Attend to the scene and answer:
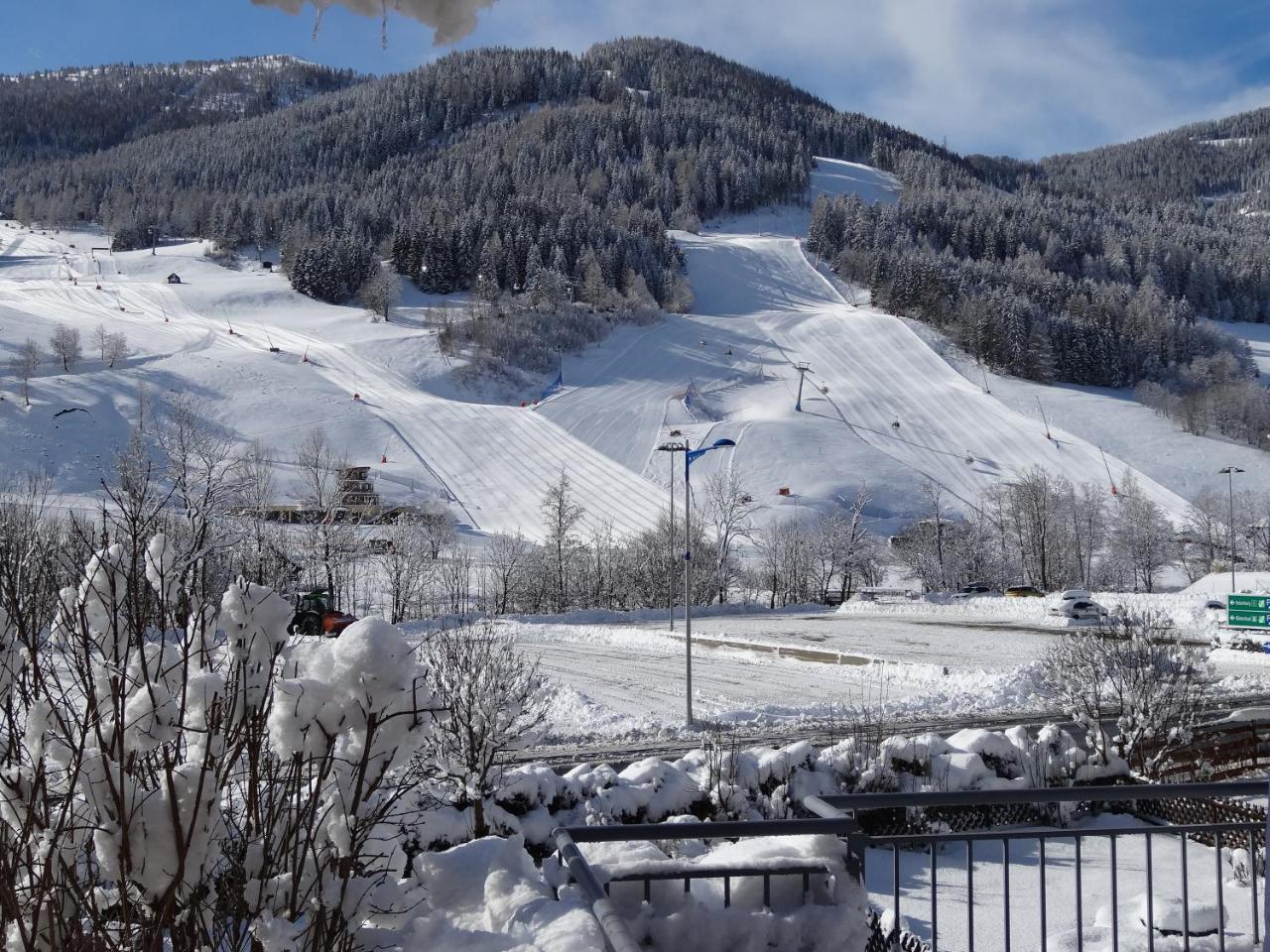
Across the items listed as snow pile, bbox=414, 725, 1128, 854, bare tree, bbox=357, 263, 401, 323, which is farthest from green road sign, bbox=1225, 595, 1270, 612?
bare tree, bbox=357, 263, 401, 323

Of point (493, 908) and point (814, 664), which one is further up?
point (493, 908)

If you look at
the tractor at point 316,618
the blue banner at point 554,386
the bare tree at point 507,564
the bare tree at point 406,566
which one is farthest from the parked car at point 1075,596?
the blue banner at point 554,386

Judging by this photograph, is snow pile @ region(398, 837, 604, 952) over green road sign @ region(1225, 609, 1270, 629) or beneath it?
over

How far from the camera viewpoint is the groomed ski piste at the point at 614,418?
44219 millimetres

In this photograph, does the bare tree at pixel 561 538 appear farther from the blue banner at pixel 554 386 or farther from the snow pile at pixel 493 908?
the snow pile at pixel 493 908

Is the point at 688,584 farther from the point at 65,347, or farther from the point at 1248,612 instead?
the point at 65,347

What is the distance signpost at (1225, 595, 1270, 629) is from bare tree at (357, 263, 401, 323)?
96.0 m

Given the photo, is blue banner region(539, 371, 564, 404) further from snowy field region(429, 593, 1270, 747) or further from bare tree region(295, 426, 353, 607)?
snowy field region(429, 593, 1270, 747)

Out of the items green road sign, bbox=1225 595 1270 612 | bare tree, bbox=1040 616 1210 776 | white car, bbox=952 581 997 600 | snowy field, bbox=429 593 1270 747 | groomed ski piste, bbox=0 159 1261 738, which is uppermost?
groomed ski piste, bbox=0 159 1261 738

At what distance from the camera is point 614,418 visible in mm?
85688

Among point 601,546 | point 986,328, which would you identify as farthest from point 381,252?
point 601,546

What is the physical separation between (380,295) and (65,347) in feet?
121

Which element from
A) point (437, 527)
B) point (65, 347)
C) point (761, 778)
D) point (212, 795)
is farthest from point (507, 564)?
point (65, 347)

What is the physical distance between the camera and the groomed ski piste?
44219 mm
